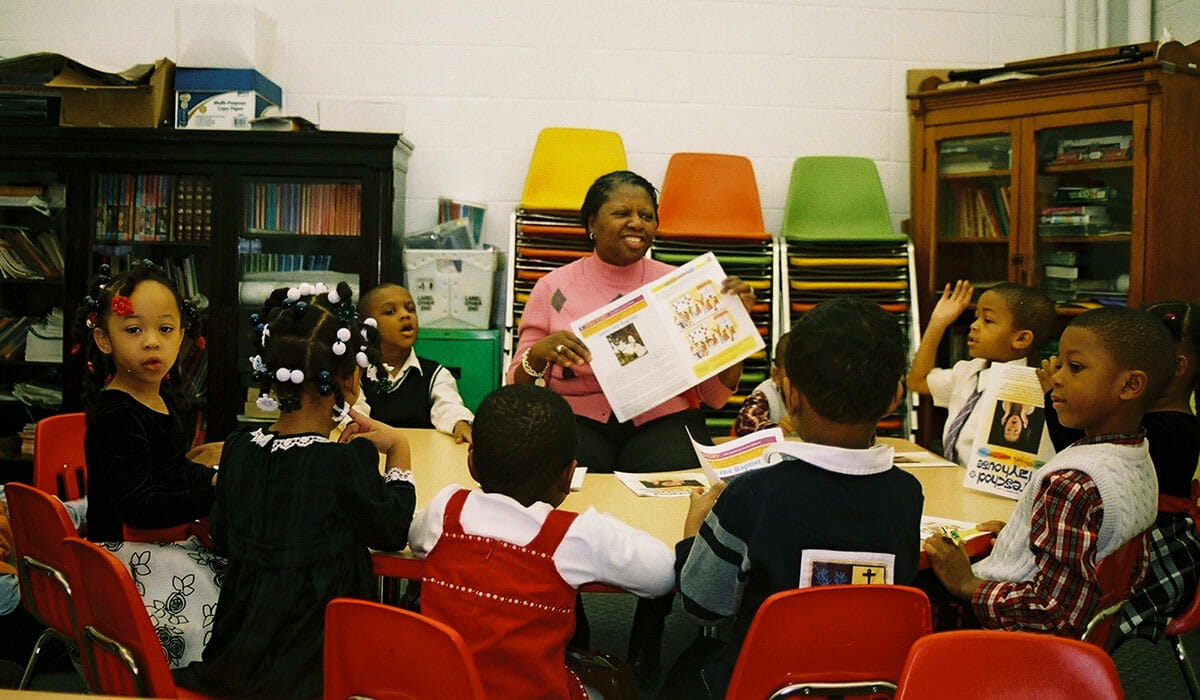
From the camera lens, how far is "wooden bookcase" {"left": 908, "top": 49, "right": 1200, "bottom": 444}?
12.5ft

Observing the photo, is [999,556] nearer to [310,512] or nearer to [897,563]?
[897,563]

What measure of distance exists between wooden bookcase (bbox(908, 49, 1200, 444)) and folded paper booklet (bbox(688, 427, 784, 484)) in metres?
2.33

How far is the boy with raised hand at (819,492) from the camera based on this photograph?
1.50m

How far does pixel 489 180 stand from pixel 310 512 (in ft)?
10.0

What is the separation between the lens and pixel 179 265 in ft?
14.3

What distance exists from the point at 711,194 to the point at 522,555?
3027 mm

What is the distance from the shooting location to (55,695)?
3.05ft

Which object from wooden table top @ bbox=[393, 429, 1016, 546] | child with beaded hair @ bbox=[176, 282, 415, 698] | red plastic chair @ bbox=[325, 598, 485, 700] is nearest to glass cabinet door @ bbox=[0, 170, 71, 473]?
wooden table top @ bbox=[393, 429, 1016, 546]

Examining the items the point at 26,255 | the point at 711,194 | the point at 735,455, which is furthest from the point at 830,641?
the point at 26,255

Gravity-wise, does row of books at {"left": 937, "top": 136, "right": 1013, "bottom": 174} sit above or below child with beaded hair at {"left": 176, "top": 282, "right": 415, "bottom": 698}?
above

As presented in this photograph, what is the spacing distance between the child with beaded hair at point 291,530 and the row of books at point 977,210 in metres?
3.28

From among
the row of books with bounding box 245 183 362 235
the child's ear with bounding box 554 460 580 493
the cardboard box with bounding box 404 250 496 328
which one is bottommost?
the child's ear with bounding box 554 460 580 493

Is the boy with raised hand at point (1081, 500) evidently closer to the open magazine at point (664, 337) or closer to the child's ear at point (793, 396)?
the child's ear at point (793, 396)

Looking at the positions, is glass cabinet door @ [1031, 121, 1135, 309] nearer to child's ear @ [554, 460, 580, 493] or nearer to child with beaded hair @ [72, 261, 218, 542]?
child's ear @ [554, 460, 580, 493]
